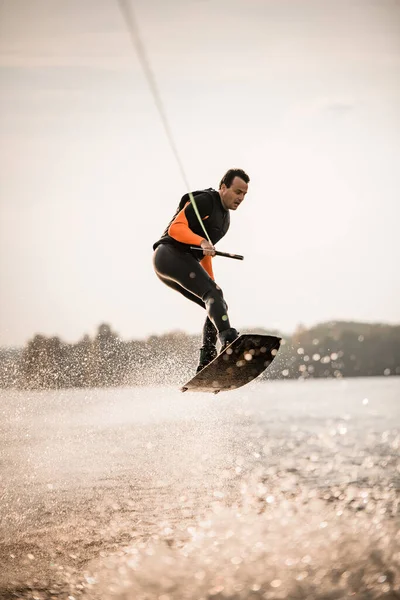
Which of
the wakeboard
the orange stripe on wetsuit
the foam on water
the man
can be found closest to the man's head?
the man

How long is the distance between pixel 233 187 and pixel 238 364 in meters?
1.90

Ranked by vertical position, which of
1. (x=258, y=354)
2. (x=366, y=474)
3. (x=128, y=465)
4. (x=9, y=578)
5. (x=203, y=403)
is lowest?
(x=203, y=403)

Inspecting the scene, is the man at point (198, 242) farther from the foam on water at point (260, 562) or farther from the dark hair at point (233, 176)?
the foam on water at point (260, 562)

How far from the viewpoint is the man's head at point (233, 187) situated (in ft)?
24.3

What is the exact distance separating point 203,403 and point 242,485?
44.3 metres

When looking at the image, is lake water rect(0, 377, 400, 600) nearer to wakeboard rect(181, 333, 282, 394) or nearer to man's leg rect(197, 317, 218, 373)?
wakeboard rect(181, 333, 282, 394)

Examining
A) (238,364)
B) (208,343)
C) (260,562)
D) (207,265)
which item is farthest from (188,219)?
(260,562)

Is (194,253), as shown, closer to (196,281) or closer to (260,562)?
(196,281)

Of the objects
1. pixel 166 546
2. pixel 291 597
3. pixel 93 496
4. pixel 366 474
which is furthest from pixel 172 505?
pixel 366 474

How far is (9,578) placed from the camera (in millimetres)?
6805

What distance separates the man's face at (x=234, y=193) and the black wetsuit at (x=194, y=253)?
0.27 ft

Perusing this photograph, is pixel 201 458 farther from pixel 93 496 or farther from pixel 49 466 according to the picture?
pixel 93 496

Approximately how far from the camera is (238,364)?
285 inches

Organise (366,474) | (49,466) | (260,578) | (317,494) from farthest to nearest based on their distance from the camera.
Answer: (366,474)
(49,466)
(317,494)
(260,578)
